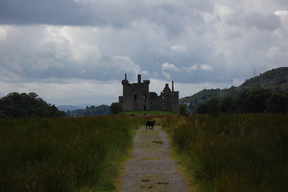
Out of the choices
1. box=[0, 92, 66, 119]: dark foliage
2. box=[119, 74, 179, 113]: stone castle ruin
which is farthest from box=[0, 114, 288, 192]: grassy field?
box=[119, 74, 179, 113]: stone castle ruin

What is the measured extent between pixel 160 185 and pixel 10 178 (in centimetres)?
272

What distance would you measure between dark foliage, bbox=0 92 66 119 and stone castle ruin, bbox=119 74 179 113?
1646 centimetres

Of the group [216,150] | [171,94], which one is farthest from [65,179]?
[171,94]

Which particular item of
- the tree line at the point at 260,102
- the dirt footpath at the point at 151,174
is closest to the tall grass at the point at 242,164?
the dirt footpath at the point at 151,174

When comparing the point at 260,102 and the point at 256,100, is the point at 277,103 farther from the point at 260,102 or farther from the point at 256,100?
the point at 260,102

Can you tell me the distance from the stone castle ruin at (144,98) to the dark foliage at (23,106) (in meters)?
16.5

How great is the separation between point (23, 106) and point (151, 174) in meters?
71.7

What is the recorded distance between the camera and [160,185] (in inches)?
231

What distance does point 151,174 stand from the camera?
22.1 ft

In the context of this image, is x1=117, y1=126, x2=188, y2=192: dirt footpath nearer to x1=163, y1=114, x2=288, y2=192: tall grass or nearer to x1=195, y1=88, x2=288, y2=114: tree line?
x1=163, y1=114, x2=288, y2=192: tall grass

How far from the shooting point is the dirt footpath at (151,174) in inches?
228

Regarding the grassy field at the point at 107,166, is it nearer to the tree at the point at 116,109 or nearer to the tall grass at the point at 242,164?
the tall grass at the point at 242,164

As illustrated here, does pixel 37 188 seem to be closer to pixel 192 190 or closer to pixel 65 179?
pixel 65 179

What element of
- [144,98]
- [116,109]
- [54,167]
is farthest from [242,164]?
[116,109]
